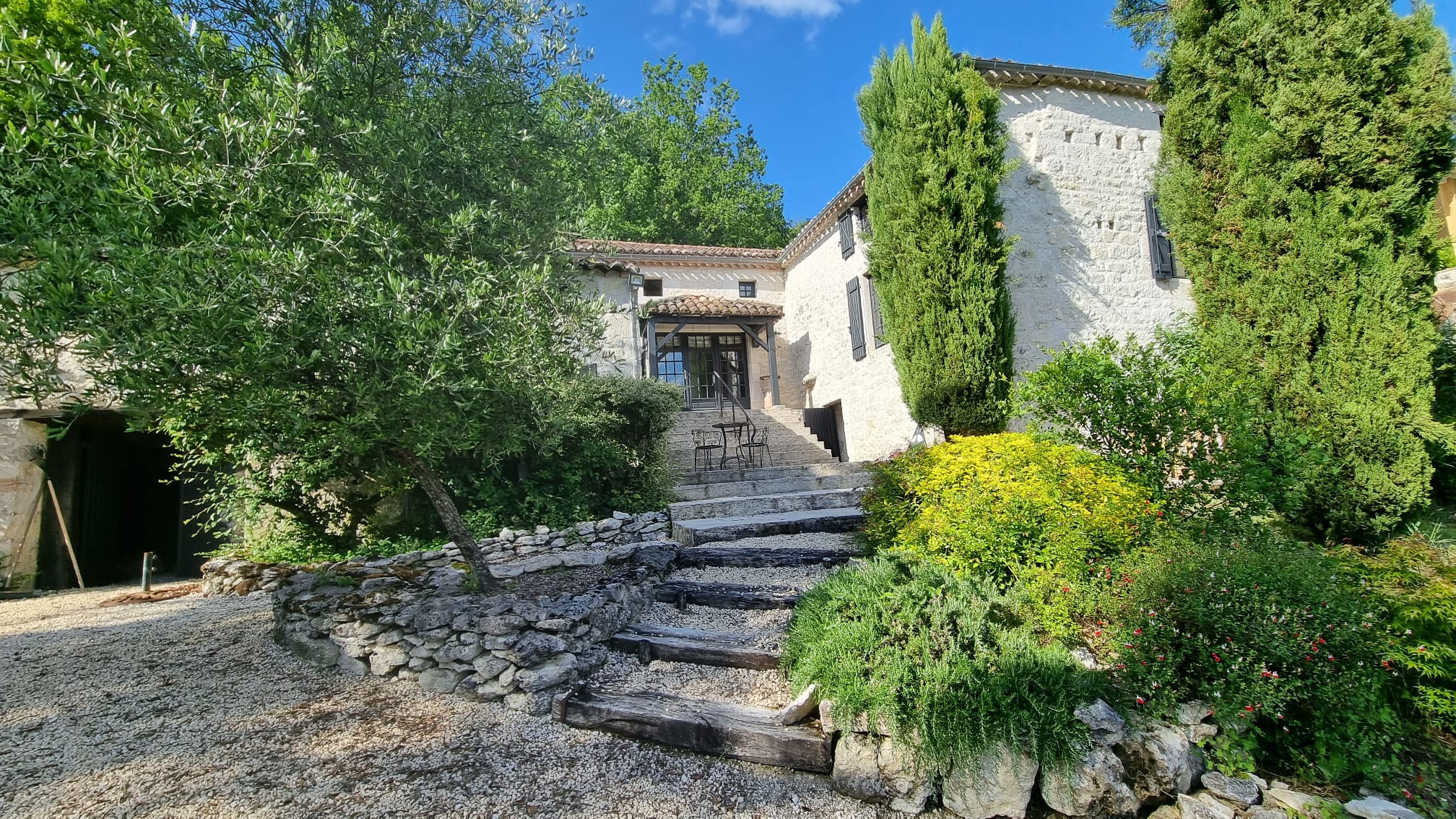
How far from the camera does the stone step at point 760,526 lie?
20.5ft

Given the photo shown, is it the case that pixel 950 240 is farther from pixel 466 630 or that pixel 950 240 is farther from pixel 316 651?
pixel 316 651

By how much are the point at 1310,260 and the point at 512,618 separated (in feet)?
23.7

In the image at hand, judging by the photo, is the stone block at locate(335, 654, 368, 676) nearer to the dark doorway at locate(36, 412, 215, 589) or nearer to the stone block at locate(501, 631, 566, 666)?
the stone block at locate(501, 631, 566, 666)

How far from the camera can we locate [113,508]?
9781 millimetres

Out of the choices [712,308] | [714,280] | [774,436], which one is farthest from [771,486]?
[714,280]

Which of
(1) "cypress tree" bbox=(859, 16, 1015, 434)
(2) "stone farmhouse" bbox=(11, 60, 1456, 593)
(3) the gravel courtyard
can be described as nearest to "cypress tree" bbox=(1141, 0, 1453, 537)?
(2) "stone farmhouse" bbox=(11, 60, 1456, 593)

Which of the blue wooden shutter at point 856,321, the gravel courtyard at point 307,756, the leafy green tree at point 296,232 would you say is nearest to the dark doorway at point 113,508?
the gravel courtyard at point 307,756

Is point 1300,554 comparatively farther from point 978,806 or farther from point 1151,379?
point 978,806

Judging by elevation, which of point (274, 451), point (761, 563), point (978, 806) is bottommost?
point (978, 806)

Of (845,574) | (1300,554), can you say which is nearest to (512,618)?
(845,574)

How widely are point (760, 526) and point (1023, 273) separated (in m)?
6.31

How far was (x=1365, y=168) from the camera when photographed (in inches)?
205

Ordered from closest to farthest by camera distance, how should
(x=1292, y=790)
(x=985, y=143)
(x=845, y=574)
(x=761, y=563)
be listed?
1. (x=1292, y=790)
2. (x=845, y=574)
3. (x=761, y=563)
4. (x=985, y=143)

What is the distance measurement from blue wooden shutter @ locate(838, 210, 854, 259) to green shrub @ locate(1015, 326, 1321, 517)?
24.7 ft
